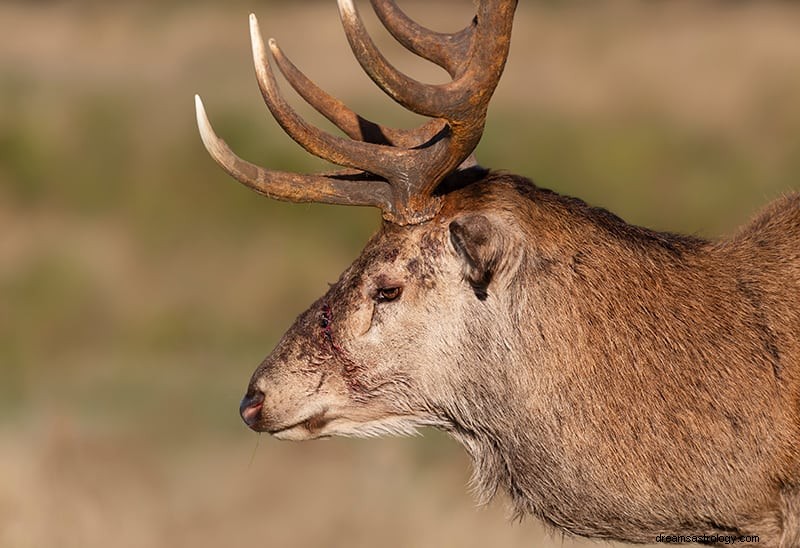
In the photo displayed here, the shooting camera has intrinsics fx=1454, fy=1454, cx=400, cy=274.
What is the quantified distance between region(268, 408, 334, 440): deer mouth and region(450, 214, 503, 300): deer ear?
2.81 ft

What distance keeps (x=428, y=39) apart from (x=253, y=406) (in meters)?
1.68

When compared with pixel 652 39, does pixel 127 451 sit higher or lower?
lower

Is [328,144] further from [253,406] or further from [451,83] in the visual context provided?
[253,406]

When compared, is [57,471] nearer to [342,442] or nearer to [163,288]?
[342,442]

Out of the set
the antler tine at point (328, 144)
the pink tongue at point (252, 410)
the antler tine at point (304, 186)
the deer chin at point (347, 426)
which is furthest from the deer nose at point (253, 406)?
the antler tine at point (328, 144)

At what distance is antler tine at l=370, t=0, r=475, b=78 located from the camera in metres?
6.03

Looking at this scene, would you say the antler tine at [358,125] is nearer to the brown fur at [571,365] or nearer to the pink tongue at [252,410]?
the brown fur at [571,365]

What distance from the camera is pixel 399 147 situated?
6.01 metres

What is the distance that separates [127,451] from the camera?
Result: 432 inches

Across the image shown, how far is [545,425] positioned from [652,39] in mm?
13845

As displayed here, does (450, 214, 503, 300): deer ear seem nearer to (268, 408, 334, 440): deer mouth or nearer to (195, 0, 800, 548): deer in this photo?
(195, 0, 800, 548): deer

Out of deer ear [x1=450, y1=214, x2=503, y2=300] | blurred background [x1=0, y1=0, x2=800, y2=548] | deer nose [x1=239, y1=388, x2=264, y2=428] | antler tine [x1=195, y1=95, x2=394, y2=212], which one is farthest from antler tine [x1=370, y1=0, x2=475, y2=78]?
Answer: blurred background [x1=0, y1=0, x2=800, y2=548]

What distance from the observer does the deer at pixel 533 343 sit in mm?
5465

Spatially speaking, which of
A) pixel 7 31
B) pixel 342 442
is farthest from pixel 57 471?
pixel 7 31
